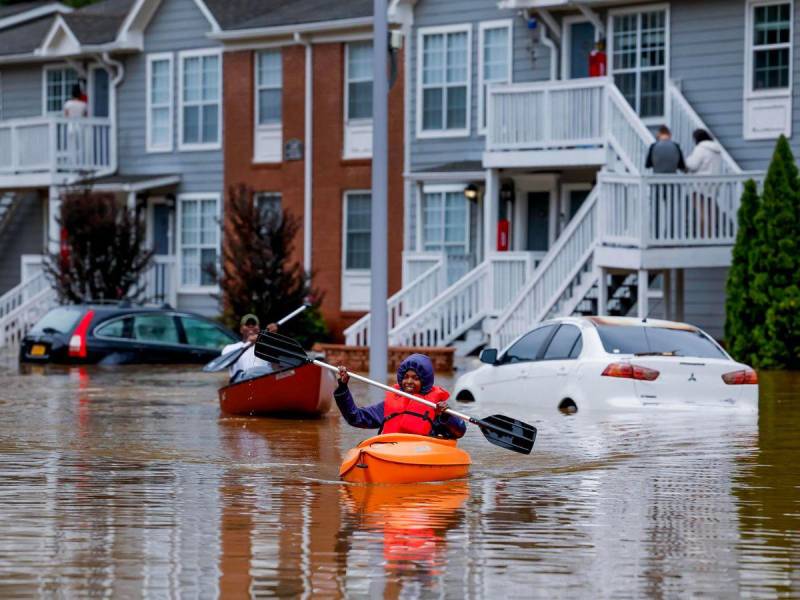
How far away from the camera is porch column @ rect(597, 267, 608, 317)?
3036 centimetres

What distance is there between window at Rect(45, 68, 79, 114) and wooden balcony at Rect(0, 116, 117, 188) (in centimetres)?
207

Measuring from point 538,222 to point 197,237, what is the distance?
976 cm

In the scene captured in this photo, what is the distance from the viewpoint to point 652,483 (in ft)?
49.7

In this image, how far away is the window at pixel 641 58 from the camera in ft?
112

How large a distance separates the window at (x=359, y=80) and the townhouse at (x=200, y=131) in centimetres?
A: 3

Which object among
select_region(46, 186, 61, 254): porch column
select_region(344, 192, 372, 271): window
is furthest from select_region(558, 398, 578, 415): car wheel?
select_region(46, 186, 61, 254): porch column

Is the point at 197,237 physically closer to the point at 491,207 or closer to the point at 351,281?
the point at 351,281

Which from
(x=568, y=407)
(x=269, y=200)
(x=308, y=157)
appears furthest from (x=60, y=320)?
(x=568, y=407)

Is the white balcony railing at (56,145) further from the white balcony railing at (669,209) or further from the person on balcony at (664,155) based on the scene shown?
the person on balcony at (664,155)

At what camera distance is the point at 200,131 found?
42.9m

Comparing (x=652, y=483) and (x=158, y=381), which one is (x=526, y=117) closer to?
(x=158, y=381)

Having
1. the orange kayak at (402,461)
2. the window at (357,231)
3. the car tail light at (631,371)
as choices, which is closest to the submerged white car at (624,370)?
the car tail light at (631,371)

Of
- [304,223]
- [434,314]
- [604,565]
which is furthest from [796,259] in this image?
[604,565]

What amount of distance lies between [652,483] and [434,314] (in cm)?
1953
